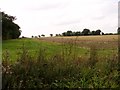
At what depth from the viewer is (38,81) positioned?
7.57 metres

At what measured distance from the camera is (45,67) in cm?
820

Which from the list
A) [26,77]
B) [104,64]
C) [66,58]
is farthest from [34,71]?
[104,64]

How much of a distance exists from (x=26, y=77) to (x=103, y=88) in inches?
67.6

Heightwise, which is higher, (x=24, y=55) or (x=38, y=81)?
(x=24, y=55)

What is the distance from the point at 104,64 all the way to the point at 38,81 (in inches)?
93.6

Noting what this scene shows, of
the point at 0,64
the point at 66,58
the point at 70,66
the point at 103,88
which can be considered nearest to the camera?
the point at 103,88

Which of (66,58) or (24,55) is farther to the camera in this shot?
(66,58)

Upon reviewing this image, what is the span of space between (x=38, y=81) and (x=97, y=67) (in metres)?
2.06

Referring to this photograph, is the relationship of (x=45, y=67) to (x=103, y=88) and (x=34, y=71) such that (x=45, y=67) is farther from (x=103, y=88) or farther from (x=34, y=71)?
(x=103, y=88)

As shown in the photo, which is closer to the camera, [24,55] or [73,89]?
[73,89]

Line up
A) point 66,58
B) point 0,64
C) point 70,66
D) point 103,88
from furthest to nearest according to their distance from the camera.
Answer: point 66,58, point 70,66, point 0,64, point 103,88

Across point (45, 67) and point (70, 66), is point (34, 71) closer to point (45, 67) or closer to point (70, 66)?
point (45, 67)

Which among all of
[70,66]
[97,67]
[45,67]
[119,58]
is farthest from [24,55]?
[119,58]

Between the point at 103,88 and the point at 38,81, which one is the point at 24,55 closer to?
the point at 38,81
